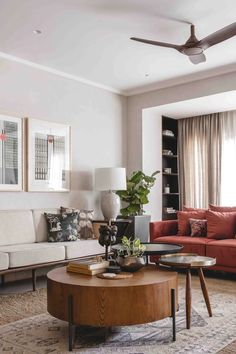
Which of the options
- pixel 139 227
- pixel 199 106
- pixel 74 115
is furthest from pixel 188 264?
pixel 199 106

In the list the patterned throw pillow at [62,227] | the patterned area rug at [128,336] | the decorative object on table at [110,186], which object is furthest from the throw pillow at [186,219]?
the patterned area rug at [128,336]

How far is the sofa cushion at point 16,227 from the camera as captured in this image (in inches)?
169

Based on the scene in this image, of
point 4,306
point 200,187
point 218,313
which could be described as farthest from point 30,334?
point 200,187

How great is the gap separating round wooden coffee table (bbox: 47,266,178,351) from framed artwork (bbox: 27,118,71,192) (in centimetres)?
253

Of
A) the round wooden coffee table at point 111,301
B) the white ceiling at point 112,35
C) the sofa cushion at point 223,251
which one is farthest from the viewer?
the sofa cushion at point 223,251

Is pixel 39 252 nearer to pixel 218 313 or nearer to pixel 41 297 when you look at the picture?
pixel 41 297

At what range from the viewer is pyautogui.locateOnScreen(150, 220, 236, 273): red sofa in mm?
4488

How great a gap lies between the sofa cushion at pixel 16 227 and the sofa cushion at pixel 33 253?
0.57 feet

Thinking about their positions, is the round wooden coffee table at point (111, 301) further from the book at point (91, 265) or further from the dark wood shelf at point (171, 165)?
the dark wood shelf at point (171, 165)

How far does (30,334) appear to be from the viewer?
8.93 feet

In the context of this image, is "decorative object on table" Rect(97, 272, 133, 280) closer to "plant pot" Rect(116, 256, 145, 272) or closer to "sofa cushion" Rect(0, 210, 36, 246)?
"plant pot" Rect(116, 256, 145, 272)

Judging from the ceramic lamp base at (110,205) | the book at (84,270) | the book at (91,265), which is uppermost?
the ceramic lamp base at (110,205)

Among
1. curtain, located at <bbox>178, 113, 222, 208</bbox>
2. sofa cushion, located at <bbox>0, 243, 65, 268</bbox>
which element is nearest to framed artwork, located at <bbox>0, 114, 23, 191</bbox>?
sofa cushion, located at <bbox>0, 243, 65, 268</bbox>

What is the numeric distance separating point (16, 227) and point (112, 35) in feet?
7.91
